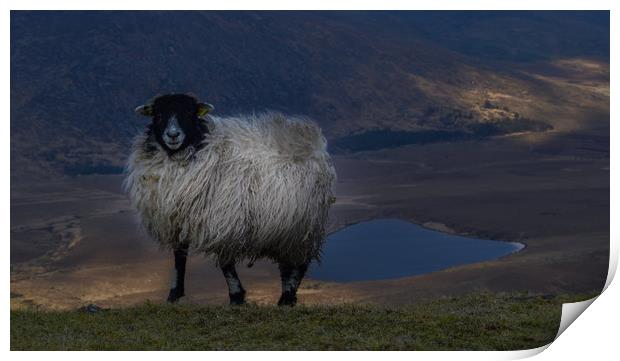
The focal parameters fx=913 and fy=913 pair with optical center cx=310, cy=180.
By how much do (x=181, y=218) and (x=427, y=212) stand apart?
56896mm

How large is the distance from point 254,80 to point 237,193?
314 feet

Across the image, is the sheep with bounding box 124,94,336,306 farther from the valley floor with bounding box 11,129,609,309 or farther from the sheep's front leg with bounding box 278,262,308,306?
the valley floor with bounding box 11,129,609,309

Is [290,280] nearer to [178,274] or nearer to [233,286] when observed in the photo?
[233,286]

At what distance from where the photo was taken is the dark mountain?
9619 centimetres

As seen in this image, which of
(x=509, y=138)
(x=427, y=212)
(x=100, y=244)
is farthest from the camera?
(x=509, y=138)

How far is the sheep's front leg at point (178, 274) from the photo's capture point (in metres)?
12.0

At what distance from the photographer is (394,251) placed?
52062 mm

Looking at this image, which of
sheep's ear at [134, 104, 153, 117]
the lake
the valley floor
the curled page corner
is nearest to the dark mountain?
the valley floor

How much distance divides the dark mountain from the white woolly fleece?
80.5 meters

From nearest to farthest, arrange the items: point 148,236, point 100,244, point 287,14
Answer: point 148,236 < point 100,244 < point 287,14

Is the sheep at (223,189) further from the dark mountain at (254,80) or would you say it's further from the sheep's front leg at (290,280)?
the dark mountain at (254,80)

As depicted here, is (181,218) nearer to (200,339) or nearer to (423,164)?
(200,339)
